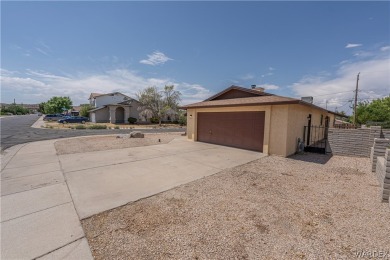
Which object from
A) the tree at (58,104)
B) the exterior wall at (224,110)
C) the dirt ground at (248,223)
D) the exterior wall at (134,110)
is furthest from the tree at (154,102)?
the tree at (58,104)

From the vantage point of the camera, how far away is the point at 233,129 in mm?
12016

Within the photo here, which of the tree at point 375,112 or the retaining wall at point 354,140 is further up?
the tree at point 375,112

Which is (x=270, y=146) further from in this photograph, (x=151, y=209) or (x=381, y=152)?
(x=151, y=209)

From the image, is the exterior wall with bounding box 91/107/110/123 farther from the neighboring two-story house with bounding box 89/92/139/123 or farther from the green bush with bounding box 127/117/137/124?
the green bush with bounding box 127/117/137/124

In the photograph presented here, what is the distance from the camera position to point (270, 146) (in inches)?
395

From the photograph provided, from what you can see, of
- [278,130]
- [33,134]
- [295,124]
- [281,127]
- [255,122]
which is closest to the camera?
[281,127]

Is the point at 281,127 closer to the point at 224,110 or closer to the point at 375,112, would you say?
the point at 224,110

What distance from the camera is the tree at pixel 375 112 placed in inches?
1021

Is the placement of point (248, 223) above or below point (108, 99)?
below

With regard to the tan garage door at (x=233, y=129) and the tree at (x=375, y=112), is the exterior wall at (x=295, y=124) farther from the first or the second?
the tree at (x=375, y=112)

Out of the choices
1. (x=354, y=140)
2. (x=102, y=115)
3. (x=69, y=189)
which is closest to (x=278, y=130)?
(x=354, y=140)

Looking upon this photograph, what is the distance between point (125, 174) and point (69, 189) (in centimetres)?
167

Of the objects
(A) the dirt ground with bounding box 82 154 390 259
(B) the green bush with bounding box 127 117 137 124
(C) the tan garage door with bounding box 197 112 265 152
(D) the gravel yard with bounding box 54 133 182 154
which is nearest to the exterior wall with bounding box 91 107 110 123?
(B) the green bush with bounding box 127 117 137 124

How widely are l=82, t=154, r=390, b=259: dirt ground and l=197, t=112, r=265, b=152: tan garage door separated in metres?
5.20
